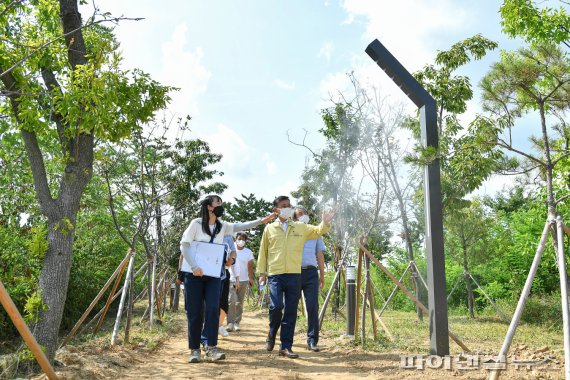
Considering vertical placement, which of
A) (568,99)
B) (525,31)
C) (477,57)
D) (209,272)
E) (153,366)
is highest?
(477,57)

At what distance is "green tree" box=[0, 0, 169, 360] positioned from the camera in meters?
4.84

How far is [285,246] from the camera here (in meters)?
6.14

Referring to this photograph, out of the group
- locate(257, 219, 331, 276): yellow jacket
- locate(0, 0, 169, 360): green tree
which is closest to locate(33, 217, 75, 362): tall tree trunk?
locate(0, 0, 169, 360): green tree

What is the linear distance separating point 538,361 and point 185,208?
13.9 meters

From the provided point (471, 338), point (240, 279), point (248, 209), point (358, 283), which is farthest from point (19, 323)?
point (248, 209)

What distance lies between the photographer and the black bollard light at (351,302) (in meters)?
7.43

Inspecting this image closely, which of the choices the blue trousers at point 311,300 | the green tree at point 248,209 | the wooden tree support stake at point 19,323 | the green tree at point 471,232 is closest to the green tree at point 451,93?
the green tree at point 471,232

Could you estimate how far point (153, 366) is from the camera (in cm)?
568

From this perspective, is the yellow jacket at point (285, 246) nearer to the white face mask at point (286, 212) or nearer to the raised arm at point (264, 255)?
the raised arm at point (264, 255)

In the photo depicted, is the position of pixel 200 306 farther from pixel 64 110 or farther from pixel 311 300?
pixel 64 110

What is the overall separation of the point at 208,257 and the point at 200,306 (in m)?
0.56

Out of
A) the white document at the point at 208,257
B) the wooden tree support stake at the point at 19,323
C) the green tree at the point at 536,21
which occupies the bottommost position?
the wooden tree support stake at the point at 19,323

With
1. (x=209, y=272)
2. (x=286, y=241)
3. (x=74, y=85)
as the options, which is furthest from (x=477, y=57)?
(x=74, y=85)

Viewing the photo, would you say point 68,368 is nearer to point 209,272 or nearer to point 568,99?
point 209,272
